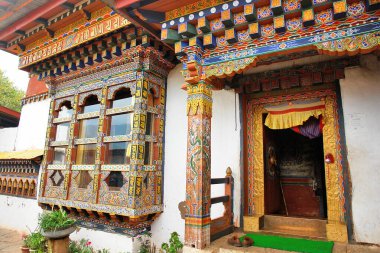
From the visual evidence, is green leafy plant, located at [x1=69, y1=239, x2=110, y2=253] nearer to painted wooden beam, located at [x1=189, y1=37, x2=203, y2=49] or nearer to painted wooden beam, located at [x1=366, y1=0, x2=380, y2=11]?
painted wooden beam, located at [x1=189, y1=37, x2=203, y2=49]

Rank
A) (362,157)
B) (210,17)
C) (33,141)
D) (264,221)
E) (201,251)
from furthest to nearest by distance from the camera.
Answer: (33,141), (264,221), (362,157), (210,17), (201,251)

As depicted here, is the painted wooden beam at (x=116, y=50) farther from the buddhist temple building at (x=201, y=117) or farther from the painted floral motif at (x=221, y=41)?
the painted floral motif at (x=221, y=41)

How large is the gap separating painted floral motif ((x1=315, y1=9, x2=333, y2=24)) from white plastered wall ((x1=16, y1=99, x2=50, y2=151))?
25.1ft

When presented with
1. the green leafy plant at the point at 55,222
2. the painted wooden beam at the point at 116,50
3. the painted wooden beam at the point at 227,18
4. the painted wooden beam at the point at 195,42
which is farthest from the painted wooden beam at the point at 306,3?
the green leafy plant at the point at 55,222

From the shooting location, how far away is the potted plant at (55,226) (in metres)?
4.82

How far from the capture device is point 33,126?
8297 millimetres

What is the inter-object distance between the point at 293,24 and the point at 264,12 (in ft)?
1.32

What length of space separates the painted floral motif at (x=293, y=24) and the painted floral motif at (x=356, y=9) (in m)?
0.53

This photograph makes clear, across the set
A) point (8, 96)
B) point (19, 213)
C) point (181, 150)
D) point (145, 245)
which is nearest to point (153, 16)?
point (181, 150)

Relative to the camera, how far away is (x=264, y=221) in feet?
15.7

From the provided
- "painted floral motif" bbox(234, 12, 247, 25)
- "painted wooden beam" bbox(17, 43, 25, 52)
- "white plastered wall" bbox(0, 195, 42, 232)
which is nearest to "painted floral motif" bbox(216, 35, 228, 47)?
"painted floral motif" bbox(234, 12, 247, 25)

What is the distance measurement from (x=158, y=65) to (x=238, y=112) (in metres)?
2.03

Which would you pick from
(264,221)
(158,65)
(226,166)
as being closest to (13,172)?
(158,65)

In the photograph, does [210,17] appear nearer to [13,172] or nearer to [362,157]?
[362,157]
